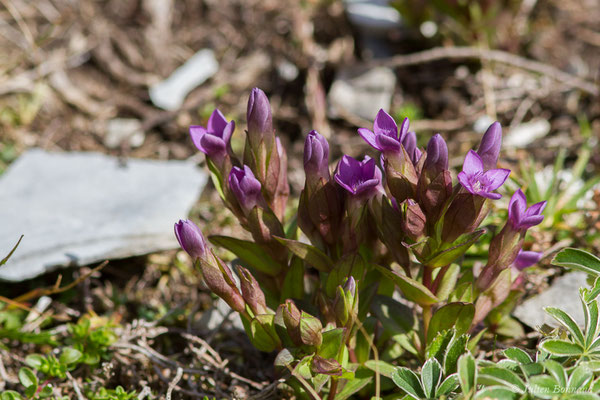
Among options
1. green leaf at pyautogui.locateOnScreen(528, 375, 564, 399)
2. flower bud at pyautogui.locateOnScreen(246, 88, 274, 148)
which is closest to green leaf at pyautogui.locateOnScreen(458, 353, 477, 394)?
green leaf at pyautogui.locateOnScreen(528, 375, 564, 399)

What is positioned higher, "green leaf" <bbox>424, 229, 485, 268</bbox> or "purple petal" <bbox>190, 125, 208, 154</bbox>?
"purple petal" <bbox>190, 125, 208, 154</bbox>

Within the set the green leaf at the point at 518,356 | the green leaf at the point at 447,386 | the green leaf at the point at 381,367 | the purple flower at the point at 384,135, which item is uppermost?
the purple flower at the point at 384,135

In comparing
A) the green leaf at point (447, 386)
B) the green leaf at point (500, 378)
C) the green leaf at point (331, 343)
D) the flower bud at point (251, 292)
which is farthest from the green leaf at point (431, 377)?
the flower bud at point (251, 292)

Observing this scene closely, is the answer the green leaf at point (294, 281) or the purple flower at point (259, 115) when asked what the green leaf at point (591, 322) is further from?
the purple flower at point (259, 115)

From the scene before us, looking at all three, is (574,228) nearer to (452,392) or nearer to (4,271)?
(452,392)

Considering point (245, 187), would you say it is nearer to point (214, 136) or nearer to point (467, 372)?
point (214, 136)

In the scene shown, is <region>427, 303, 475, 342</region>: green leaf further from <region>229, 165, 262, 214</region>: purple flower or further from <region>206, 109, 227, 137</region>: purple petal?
<region>206, 109, 227, 137</region>: purple petal

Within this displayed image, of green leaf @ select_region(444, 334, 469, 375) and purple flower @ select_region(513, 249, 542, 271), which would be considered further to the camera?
purple flower @ select_region(513, 249, 542, 271)
